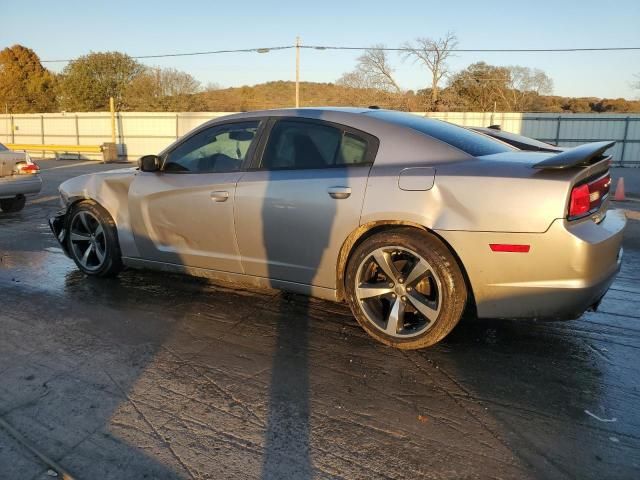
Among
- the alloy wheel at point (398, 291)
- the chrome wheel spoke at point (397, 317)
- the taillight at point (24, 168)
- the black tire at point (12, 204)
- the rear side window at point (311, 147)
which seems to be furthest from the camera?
the black tire at point (12, 204)

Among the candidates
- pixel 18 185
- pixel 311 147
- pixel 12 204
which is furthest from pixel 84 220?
pixel 12 204

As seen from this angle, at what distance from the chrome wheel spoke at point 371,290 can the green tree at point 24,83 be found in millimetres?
52224

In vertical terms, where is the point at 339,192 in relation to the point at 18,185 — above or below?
above

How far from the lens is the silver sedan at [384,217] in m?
3.02

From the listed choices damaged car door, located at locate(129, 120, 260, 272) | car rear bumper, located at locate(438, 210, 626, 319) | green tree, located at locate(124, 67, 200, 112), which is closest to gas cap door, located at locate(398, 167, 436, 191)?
car rear bumper, located at locate(438, 210, 626, 319)

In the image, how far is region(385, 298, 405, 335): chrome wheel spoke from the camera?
3.47m

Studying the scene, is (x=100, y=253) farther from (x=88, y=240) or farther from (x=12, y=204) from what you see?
(x=12, y=204)

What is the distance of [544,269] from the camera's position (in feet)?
9.86

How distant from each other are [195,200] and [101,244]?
4.55 ft

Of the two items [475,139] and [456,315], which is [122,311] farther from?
[475,139]

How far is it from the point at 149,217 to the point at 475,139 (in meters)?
2.79

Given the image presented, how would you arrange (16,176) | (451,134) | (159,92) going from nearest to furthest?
(451,134) → (16,176) → (159,92)

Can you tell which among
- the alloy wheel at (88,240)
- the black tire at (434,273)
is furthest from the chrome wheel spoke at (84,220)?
the black tire at (434,273)

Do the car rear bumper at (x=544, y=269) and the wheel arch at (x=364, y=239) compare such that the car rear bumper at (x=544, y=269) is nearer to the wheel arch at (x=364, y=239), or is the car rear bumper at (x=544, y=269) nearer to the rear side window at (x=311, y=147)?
the wheel arch at (x=364, y=239)
